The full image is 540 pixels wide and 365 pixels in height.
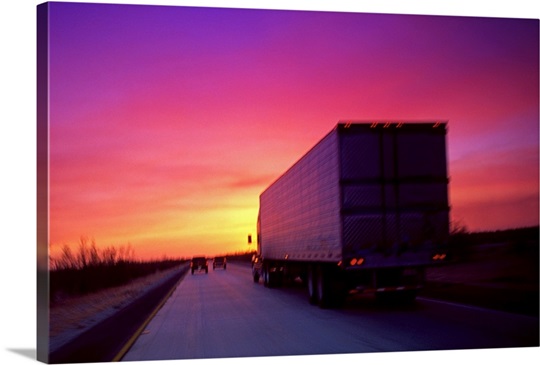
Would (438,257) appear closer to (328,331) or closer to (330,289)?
(330,289)

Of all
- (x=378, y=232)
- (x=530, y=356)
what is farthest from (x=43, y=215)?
(x=530, y=356)

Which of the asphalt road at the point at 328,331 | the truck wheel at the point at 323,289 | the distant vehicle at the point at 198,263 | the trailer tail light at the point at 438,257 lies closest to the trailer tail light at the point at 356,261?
the asphalt road at the point at 328,331

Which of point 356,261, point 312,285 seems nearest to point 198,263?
point 312,285

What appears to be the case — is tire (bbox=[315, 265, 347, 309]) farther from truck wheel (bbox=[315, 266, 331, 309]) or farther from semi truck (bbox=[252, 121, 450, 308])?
semi truck (bbox=[252, 121, 450, 308])

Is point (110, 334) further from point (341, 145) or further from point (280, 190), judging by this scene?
point (280, 190)

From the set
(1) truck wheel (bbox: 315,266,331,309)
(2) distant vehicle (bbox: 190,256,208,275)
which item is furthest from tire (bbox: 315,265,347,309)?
(2) distant vehicle (bbox: 190,256,208,275)

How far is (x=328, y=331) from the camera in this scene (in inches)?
623

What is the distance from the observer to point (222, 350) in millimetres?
14016

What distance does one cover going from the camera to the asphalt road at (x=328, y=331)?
14008mm

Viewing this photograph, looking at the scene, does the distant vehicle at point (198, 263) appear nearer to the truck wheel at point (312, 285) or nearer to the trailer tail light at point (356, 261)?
the truck wheel at point (312, 285)

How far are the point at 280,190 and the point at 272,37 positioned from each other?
12484 millimetres

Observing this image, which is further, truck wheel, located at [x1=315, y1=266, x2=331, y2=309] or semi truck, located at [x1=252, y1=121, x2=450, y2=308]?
truck wheel, located at [x1=315, y1=266, x2=331, y2=309]

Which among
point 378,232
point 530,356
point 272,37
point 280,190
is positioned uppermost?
point 272,37

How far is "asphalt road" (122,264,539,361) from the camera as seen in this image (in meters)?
14.0
